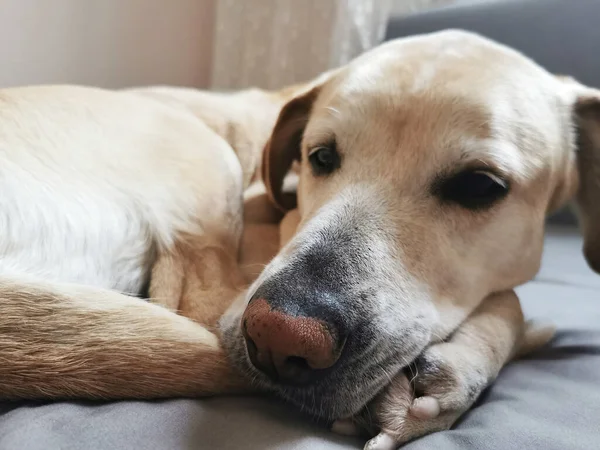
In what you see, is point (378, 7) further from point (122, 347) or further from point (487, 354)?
point (122, 347)

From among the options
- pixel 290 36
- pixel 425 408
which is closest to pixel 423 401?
pixel 425 408

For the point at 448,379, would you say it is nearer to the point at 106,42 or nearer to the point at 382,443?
the point at 382,443

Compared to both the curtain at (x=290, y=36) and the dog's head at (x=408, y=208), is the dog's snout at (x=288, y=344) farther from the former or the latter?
the curtain at (x=290, y=36)

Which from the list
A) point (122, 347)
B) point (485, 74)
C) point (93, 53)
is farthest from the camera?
point (93, 53)

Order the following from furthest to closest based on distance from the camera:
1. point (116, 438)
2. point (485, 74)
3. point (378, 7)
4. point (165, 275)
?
point (378, 7), point (165, 275), point (485, 74), point (116, 438)

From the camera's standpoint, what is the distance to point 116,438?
0.81m

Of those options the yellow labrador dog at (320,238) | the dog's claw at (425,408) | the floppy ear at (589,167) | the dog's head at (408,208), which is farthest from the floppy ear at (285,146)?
the dog's claw at (425,408)

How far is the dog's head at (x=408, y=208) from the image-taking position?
2.90 ft

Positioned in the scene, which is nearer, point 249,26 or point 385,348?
point 385,348

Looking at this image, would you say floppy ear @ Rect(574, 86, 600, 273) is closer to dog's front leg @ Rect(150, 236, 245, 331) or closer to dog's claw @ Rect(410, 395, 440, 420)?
dog's claw @ Rect(410, 395, 440, 420)

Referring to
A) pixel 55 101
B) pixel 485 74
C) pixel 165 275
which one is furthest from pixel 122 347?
pixel 485 74

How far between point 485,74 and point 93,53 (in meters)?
2.61

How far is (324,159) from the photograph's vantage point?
1266 millimetres

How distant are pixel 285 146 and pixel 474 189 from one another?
25.1 inches
